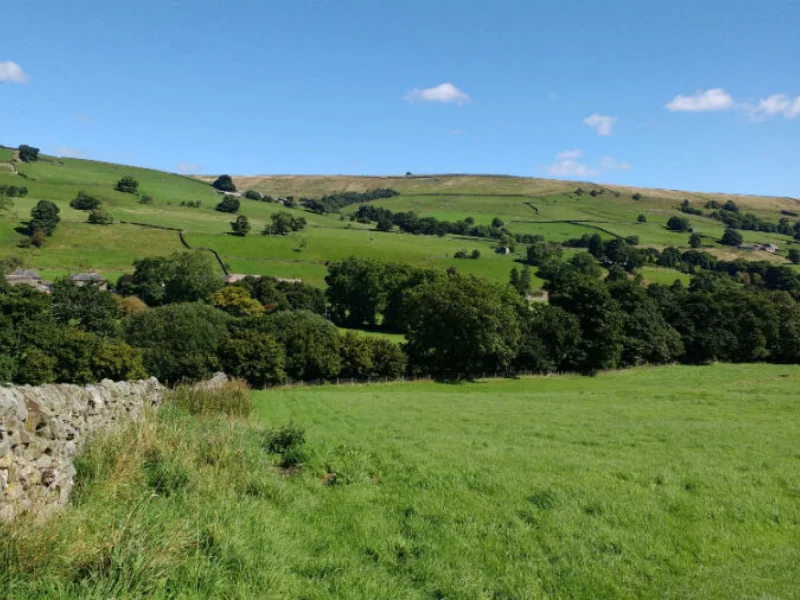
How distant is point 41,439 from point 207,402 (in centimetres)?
943

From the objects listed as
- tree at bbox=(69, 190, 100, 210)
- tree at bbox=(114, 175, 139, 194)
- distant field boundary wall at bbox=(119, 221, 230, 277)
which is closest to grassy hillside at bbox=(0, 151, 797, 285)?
distant field boundary wall at bbox=(119, 221, 230, 277)

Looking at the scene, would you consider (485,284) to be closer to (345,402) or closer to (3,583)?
(345,402)

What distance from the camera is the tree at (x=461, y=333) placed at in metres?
58.9

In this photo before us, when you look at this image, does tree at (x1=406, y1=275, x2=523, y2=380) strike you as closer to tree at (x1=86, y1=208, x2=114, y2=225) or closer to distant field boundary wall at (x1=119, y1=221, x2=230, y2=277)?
distant field boundary wall at (x1=119, y1=221, x2=230, y2=277)

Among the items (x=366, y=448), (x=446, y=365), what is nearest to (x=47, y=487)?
(x=366, y=448)

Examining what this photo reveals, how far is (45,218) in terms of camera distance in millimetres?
128250

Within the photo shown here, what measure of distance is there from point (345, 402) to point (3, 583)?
2964cm

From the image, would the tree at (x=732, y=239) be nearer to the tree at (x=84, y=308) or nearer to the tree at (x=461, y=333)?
the tree at (x=461, y=333)

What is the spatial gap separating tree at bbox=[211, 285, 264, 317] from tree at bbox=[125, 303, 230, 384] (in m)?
35.9

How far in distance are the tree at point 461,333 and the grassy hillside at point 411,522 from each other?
41765 millimetres

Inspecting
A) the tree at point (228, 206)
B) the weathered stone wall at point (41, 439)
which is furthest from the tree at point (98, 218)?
the weathered stone wall at point (41, 439)

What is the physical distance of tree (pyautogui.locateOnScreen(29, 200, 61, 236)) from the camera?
4956 inches

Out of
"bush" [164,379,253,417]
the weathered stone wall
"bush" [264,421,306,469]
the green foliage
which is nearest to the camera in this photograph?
the weathered stone wall

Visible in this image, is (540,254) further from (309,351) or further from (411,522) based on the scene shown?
(411,522)
